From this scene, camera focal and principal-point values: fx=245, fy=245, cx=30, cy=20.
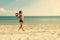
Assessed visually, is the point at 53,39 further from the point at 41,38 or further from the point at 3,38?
the point at 3,38

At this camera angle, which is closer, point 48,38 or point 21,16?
point 48,38

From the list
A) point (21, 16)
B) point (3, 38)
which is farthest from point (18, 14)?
point (3, 38)

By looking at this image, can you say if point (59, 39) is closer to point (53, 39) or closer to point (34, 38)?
point (53, 39)

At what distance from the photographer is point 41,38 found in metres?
12.4

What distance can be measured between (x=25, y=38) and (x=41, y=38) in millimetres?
811

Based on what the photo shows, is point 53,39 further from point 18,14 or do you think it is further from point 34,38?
point 18,14

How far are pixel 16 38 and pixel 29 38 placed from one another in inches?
26.3

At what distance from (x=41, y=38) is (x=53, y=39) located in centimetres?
62

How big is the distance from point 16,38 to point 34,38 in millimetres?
916

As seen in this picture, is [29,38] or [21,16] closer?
[29,38]

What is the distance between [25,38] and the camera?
486 inches

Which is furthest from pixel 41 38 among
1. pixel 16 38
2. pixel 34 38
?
pixel 16 38

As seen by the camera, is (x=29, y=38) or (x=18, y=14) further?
(x=18, y=14)

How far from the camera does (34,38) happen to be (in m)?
12.5
